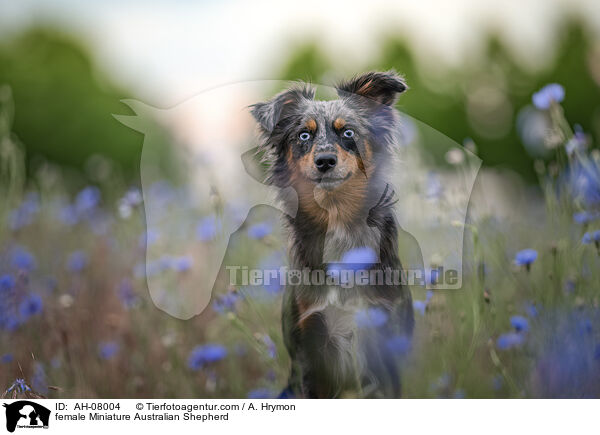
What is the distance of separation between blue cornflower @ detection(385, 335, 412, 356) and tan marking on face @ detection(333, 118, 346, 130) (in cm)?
81

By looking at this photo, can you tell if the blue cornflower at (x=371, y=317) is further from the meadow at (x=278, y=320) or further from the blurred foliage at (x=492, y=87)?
the blurred foliage at (x=492, y=87)

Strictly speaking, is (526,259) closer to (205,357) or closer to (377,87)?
(377,87)

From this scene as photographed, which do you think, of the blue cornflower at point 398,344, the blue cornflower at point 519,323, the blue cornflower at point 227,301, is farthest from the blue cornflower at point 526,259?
the blue cornflower at point 227,301

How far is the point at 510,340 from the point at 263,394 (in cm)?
103

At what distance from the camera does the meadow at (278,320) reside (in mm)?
2217

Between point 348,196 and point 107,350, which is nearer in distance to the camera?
point 348,196

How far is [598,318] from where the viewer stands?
230 centimetres

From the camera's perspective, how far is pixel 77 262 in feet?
10.4

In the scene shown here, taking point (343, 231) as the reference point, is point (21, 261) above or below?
below

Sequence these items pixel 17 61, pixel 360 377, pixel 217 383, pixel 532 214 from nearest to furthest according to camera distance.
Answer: pixel 360 377
pixel 217 383
pixel 532 214
pixel 17 61

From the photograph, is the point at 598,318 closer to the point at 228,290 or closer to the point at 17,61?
the point at 228,290

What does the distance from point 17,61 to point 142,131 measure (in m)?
2.21

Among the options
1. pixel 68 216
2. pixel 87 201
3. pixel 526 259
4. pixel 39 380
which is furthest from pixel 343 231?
A: pixel 68 216
